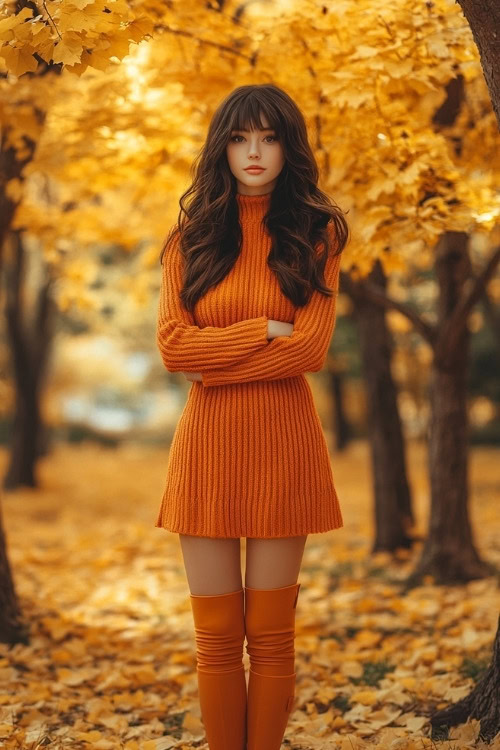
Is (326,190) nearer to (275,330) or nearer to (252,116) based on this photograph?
(252,116)

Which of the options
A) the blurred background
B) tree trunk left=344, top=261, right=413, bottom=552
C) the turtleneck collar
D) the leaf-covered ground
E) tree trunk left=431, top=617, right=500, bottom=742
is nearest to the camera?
the turtleneck collar

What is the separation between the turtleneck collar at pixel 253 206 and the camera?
103 inches

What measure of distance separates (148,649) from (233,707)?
77.5 inches

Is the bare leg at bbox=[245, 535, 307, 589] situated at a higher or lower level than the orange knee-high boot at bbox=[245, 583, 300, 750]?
higher

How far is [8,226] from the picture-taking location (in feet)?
16.6

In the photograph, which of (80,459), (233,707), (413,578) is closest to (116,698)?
(233,707)

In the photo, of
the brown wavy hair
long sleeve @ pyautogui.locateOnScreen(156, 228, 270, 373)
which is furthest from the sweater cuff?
the brown wavy hair

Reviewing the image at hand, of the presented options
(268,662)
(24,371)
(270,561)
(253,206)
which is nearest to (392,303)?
(253,206)

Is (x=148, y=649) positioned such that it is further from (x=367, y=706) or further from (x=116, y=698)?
(x=367, y=706)

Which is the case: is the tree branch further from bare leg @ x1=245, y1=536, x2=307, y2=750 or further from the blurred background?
bare leg @ x1=245, y1=536, x2=307, y2=750

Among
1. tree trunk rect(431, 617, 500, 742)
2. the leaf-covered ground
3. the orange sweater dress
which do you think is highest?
the orange sweater dress

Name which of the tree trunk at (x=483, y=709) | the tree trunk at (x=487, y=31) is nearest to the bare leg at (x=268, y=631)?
the tree trunk at (x=483, y=709)

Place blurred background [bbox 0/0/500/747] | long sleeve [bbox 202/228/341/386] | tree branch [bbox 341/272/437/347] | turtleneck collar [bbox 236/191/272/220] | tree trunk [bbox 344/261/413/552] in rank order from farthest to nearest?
tree trunk [bbox 344/261/413/552] → tree branch [bbox 341/272/437/347] → blurred background [bbox 0/0/500/747] → turtleneck collar [bbox 236/191/272/220] → long sleeve [bbox 202/228/341/386]

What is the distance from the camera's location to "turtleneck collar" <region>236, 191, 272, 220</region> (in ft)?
8.60
